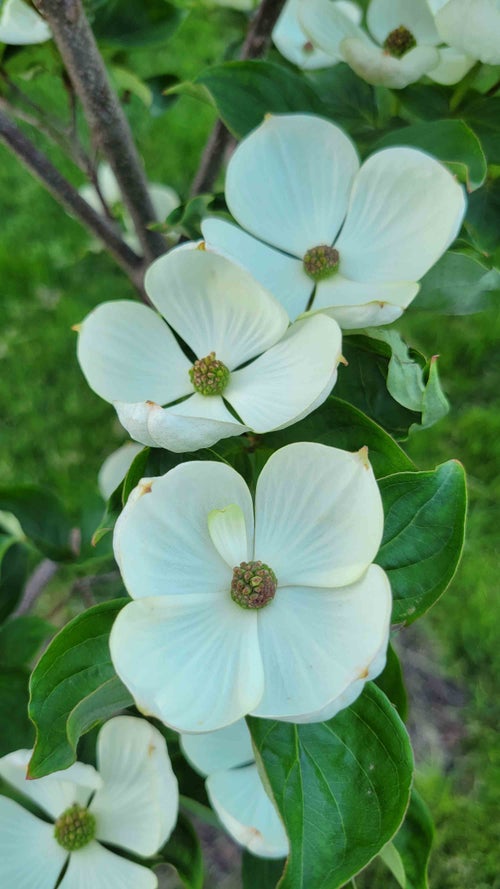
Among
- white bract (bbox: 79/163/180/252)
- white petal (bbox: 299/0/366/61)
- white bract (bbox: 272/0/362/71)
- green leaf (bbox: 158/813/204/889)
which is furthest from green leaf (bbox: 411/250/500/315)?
white bract (bbox: 79/163/180/252)

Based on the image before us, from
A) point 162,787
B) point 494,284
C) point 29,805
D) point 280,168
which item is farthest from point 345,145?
point 29,805

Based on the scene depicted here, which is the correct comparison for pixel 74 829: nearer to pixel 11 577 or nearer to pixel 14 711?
pixel 14 711

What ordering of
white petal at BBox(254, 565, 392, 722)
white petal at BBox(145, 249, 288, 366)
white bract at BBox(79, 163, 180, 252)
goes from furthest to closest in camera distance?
white bract at BBox(79, 163, 180, 252), white petal at BBox(145, 249, 288, 366), white petal at BBox(254, 565, 392, 722)

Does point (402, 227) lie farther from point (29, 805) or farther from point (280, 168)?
point (29, 805)

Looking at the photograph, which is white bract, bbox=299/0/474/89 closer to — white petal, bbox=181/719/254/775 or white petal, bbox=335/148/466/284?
white petal, bbox=335/148/466/284

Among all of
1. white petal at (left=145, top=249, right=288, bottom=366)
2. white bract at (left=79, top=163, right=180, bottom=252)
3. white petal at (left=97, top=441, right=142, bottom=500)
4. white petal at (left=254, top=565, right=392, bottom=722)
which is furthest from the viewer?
white bract at (left=79, top=163, right=180, bottom=252)

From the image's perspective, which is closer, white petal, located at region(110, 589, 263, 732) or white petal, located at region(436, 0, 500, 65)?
white petal, located at region(110, 589, 263, 732)

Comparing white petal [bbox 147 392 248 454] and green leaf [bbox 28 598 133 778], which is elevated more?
white petal [bbox 147 392 248 454]

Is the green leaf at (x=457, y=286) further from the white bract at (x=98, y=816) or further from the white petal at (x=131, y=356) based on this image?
the white bract at (x=98, y=816)
